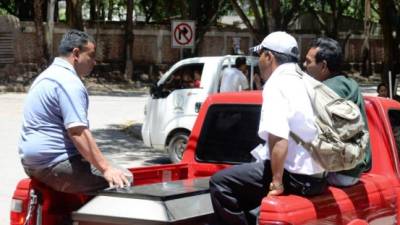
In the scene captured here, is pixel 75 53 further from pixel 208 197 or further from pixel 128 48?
pixel 128 48

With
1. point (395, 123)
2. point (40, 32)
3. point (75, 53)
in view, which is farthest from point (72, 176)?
point (40, 32)

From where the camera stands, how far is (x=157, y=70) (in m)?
37.7

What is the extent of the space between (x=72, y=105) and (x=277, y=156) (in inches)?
46.7

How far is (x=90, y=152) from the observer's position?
14.1 ft

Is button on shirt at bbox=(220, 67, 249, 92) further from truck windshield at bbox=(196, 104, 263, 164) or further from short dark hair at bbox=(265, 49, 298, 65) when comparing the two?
short dark hair at bbox=(265, 49, 298, 65)

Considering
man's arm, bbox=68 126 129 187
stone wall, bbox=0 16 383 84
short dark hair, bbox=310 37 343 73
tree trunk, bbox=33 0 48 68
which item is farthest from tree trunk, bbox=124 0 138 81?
man's arm, bbox=68 126 129 187

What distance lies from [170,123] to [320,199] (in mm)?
8828

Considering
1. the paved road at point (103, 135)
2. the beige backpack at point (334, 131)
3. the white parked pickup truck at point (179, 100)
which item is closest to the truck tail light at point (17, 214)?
the beige backpack at point (334, 131)

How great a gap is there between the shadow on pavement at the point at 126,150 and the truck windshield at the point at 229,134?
24.4 feet

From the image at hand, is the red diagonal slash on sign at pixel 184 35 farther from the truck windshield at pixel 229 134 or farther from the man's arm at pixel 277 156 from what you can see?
the man's arm at pixel 277 156

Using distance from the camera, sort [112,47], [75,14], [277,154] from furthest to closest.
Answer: [112,47]
[75,14]
[277,154]

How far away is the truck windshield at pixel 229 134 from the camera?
554 centimetres

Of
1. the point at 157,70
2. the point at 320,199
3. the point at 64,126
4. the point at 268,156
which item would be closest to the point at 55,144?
the point at 64,126

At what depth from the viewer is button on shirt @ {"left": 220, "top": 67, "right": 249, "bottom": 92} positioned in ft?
41.1
